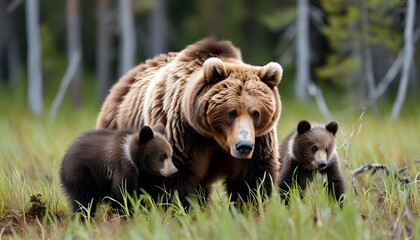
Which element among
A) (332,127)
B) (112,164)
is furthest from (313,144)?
(112,164)

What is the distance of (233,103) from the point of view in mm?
5062

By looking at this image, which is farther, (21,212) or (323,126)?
(323,126)

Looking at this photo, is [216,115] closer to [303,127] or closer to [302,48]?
[303,127]

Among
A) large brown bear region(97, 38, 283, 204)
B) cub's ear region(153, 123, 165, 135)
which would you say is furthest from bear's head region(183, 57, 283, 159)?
cub's ear region(153, 123, 165, 135)

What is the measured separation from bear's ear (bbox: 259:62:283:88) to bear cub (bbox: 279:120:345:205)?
2.32ft

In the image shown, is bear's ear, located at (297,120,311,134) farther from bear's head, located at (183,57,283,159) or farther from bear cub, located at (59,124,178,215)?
bear cub, located at (59,124,178,215)

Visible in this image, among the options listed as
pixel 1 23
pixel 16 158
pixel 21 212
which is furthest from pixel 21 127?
pixel 1 23

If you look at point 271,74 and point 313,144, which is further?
point 313,144

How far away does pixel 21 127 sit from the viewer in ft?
41.1

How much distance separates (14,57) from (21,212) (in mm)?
24384

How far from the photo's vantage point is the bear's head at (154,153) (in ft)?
17.4

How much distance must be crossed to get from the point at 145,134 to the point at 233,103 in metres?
0.67

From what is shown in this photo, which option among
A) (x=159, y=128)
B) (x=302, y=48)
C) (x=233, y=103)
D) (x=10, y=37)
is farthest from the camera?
(x=10, y=37)

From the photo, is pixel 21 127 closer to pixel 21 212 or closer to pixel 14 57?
pixel 21 212
